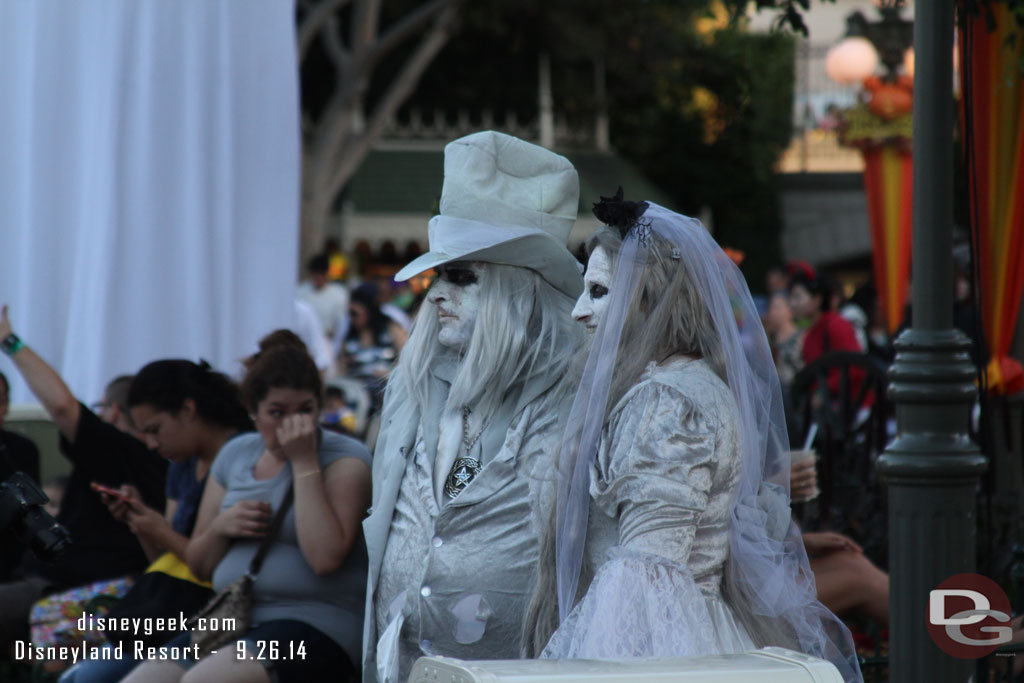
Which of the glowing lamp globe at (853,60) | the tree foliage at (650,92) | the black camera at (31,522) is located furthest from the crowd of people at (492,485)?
the tree foliage at (650,92)

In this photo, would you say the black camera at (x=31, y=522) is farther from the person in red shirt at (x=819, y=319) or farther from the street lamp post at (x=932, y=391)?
the person in red shirt at (x=819, y=319)

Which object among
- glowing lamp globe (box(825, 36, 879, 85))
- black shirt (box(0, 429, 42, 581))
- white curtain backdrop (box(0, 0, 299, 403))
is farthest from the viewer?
glowing lamp globe (box(825, 36, 879, 85))

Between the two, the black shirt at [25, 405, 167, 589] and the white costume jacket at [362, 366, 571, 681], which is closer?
the white costume jacket at [362, 366, 571, 681]

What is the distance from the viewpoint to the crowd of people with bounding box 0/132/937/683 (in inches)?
99.0

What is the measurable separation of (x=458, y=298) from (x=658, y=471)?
0.94 metres

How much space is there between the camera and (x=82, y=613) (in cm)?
448

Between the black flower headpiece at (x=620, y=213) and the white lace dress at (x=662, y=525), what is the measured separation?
30cm

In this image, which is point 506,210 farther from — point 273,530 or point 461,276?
point 273,530

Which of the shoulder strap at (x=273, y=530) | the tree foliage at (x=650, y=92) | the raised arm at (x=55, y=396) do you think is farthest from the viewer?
the tree foliage at (x=650, y=92)

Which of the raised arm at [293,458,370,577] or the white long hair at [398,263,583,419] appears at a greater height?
the white long hair at [398,263,583,419]

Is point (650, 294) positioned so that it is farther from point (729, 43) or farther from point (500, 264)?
point (729, 43)

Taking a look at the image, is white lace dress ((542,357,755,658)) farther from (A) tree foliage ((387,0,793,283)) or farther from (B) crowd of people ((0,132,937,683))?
(A) tree foliage ((387,0,793,283))

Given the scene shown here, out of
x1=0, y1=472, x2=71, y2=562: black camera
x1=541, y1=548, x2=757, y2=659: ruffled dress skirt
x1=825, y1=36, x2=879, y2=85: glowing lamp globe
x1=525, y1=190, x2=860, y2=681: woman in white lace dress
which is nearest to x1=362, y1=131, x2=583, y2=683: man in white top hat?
x1=525, y1=190, x2=860, y2=681: woman in white lace dress

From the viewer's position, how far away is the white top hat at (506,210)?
3.16m
